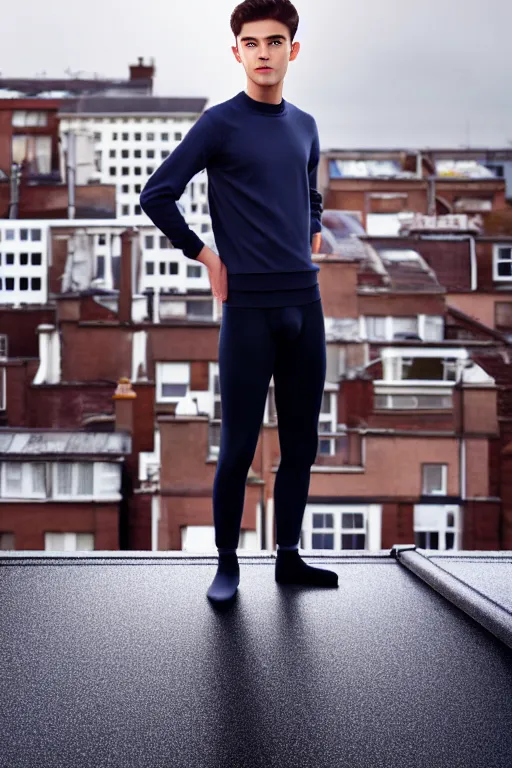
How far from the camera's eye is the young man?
2049 mm

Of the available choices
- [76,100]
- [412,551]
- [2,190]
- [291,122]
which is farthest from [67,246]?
[412,551]

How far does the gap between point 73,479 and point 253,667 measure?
7.55ft

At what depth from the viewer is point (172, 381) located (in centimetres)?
380

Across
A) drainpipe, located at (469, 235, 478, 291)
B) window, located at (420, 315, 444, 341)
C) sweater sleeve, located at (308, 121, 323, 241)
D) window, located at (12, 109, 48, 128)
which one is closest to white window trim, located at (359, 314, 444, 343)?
window, located at (420, 315, 444, 341)

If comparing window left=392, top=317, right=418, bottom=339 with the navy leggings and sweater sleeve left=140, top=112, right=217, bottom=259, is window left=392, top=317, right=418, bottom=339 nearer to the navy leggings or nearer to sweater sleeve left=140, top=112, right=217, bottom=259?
the navy leggings

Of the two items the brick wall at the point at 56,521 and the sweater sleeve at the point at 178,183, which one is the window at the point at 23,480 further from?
the sweater sleeve at the point at 178,183

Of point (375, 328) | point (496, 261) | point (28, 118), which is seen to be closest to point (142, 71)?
point (28, 118)

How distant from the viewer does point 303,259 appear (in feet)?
6.94

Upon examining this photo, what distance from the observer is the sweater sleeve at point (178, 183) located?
2014mm

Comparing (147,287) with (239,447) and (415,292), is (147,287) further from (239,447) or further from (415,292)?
(239,447)

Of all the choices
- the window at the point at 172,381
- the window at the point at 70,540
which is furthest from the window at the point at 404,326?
the window at the point at 70,540

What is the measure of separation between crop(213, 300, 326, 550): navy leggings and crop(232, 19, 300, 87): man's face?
0.59 m

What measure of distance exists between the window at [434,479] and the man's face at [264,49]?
90.4 inches

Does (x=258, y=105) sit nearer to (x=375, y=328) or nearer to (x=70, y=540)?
(x=375, y=328)
